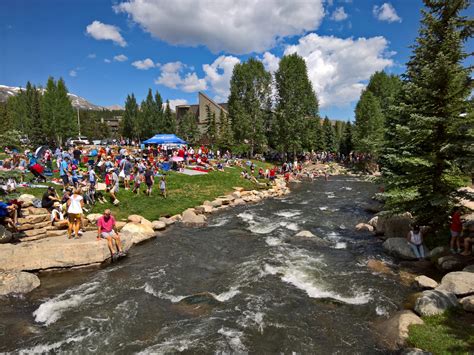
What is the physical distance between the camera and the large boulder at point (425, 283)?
9739 mm

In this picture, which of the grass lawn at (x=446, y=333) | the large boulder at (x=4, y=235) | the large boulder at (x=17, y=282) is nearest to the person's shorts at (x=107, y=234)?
the large boulder at (x=17, y=282)

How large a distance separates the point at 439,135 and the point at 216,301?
11994 millimetres

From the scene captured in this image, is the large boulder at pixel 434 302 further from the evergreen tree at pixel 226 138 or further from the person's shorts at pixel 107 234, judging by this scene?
the evergreen tree at pixel 226 138

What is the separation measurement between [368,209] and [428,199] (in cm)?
995

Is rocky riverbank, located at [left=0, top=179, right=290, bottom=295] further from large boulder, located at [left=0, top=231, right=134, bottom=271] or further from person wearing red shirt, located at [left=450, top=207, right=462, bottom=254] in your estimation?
person wearing red shirt, located at [left=450, top=207, right=462, bottom=254]

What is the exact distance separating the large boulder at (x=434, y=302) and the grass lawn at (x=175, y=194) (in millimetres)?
14618

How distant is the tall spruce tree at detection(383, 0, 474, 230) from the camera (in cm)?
1306

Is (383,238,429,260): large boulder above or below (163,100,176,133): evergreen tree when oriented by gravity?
below

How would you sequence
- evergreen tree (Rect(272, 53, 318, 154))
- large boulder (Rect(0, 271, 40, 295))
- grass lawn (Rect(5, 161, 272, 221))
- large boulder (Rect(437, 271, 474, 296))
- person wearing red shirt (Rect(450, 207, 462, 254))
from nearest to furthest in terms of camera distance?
large boulder (Rect(437, 271, 474, 296)) < large boulder (Rect(0, 271, 40, 295)) < person wearing red shirt (Rect(450, 207, 462, 254)) < grass lawn (Rect(5, 161, 272, 221)) < evergreen tree (Rect(272, 53, 318, 154))

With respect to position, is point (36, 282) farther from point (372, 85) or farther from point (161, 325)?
point (372, 85)

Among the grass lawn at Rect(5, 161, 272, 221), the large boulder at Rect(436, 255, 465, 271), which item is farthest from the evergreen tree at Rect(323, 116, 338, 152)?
the large boulder at Rect(436, 255, 465, 271)

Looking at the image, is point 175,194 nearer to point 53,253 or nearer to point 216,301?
point 53,253

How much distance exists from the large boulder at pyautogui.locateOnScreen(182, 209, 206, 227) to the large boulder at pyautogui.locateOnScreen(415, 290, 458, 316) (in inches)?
504

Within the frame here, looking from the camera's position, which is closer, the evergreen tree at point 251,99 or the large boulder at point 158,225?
the large boulder at point 158,225
